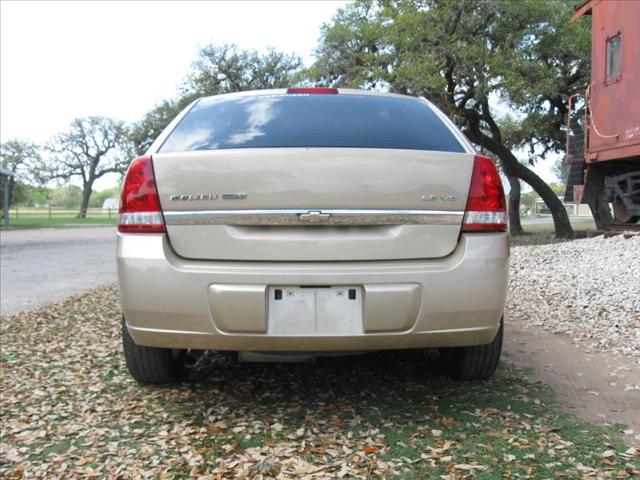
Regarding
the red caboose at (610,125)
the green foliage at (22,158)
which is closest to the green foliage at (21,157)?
the green foliage at (22,158)

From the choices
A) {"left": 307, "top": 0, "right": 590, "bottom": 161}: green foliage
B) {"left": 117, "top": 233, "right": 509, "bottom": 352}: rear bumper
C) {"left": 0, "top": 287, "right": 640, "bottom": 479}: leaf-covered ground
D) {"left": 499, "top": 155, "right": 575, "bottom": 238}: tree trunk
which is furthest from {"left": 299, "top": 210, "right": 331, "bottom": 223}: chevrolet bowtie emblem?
{"left": 499, "top": 155, "right": 575, "bottom": 238}: tree trunk

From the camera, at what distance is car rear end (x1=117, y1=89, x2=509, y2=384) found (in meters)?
2.72

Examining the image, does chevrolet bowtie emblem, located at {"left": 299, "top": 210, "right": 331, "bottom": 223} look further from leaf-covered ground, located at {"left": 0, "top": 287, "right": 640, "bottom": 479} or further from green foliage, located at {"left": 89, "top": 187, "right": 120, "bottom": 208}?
green foliage, located at {"left": 89, "top": 187, "right": 120, "bottom": 208}

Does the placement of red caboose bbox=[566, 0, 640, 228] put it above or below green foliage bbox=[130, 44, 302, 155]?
below

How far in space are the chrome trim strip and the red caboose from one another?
7.71 metres

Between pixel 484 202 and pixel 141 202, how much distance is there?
165 cm

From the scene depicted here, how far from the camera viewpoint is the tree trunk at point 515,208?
68.2 ft

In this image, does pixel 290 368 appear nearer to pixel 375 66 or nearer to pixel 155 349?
pixel 155 349

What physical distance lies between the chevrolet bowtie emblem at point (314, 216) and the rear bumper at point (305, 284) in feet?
0.67

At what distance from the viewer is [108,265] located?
12.2m

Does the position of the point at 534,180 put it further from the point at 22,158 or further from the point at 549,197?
the point at 22,158

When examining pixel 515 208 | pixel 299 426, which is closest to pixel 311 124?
pixel 299 426

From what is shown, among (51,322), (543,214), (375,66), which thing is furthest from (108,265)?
(543,214)

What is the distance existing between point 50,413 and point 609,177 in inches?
402
